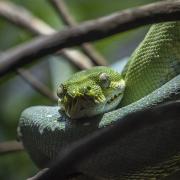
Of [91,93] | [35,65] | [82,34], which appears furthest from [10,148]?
[82,34]

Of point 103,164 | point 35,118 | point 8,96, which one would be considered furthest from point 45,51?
point 8,96

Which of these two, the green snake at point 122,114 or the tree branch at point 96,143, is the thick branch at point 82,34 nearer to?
the tree branch at point 96,143

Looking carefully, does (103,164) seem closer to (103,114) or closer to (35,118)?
(103,114)

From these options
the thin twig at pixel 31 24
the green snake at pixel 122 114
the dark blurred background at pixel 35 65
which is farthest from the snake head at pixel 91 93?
the dark blurred background at pixel 35 65

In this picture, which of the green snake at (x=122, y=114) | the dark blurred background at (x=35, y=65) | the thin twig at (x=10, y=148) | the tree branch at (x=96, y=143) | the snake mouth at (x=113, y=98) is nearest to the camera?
the tree branch at (x=96, y=143)

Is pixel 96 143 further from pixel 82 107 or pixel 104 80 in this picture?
pixel 104 80
